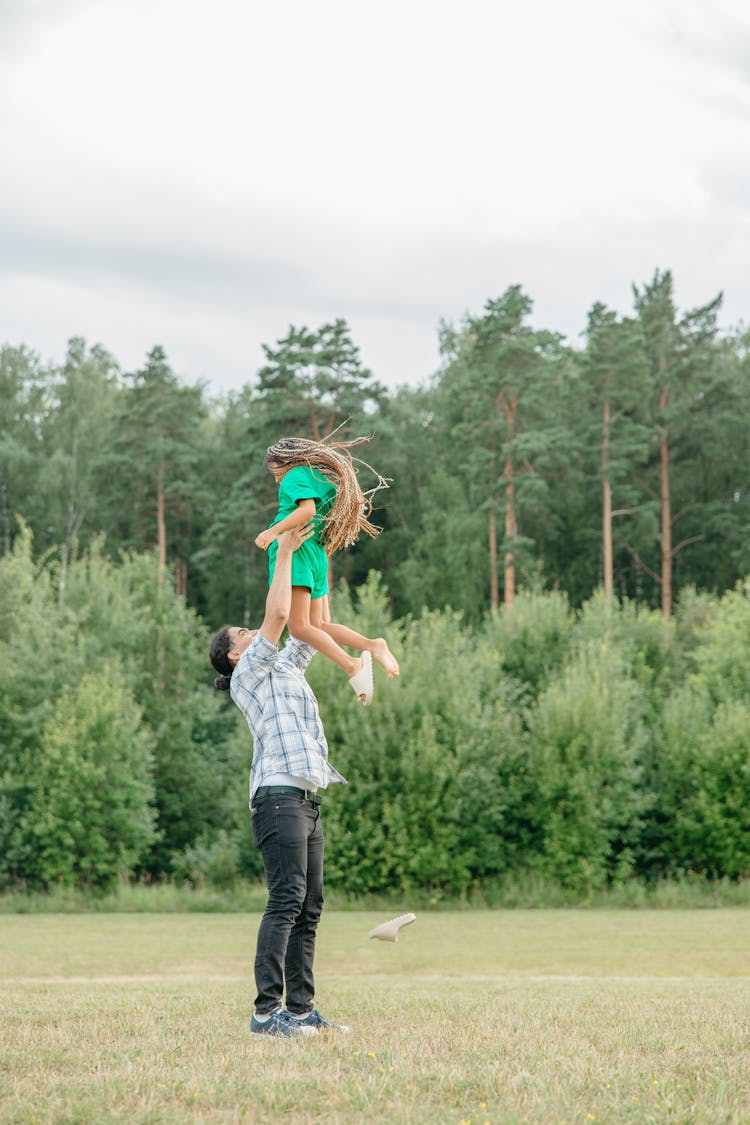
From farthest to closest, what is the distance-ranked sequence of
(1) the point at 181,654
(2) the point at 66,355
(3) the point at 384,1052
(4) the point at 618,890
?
(2) the point at 66,355
(1) the point at 181,654
(4) the point at 618,890
(3) the point at 384,1052

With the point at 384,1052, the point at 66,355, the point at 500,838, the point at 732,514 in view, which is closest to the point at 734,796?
the point at 500,838

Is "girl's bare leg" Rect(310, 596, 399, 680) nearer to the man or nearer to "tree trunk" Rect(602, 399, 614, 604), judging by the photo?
the man

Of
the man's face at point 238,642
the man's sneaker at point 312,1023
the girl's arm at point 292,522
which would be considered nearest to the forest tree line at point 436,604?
the man's sneaker at point 312,1023

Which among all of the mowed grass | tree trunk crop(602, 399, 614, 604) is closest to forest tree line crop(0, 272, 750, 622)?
tree trunk crop(602, 399, 614, 604)

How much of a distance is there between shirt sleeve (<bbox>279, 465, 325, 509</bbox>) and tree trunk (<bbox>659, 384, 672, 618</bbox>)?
43.7 m

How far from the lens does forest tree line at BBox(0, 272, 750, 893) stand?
1325 inches

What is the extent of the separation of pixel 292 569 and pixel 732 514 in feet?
149

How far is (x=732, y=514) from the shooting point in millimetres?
49750

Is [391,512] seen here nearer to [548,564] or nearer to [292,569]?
[548,564]

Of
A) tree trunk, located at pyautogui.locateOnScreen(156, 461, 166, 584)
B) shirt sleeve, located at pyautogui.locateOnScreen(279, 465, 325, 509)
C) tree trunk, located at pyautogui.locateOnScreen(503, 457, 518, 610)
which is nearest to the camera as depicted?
shirt sleeve, located at pyautogui.locateOnScreen(279, 465, 325, 509)

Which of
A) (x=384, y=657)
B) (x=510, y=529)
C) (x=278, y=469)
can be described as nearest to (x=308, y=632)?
(x=384, y=657)

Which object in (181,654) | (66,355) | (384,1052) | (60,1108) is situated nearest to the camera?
(60,1108)

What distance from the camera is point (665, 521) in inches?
1957

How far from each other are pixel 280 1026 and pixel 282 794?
1215mm
